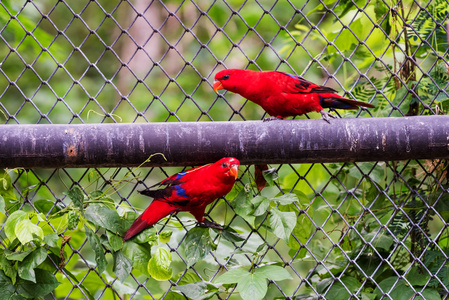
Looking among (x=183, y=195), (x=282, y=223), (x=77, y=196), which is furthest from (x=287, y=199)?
(x=77, y=196)

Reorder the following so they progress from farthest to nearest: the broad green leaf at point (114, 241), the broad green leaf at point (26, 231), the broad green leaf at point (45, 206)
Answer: the broad green leaf at point (45, 206)
the broad green leaf at point (114, 241)
the broad green leaf at point (26, 231)

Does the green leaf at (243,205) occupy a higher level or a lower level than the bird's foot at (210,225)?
higher

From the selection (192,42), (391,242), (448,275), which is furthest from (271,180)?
(192,42)

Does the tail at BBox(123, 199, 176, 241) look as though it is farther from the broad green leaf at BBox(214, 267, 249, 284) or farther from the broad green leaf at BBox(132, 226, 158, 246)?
the broad green leaf at BBox(214, 267, 249, 284)

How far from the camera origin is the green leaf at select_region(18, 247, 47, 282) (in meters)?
1.51

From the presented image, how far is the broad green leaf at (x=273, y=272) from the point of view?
60.0 inches

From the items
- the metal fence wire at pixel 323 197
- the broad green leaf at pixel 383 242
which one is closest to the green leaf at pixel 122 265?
the metal fence wire at pixel 323 197

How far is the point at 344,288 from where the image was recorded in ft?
5.85

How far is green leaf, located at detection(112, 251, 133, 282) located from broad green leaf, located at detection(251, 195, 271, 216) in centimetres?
42

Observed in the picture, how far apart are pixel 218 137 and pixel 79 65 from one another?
4645 millimetres

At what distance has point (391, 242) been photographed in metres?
1.86

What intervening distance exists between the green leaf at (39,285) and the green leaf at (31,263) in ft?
0.18

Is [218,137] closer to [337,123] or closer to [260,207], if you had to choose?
[260,207]

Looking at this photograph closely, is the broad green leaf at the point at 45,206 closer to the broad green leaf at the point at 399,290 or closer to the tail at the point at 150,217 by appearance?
the tail at the point at 150,217
